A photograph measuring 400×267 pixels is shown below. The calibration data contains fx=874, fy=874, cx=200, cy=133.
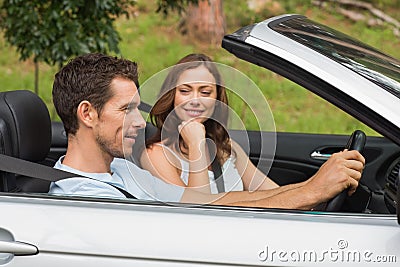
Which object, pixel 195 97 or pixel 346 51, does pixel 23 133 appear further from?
pixel 346 51

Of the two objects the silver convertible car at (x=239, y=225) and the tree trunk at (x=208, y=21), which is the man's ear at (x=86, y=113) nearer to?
the silver convertible car at (x=239, y=225)

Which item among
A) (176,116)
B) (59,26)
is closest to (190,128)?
(176,116)

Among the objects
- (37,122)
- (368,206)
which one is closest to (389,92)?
(368,206)

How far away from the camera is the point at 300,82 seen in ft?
8.00

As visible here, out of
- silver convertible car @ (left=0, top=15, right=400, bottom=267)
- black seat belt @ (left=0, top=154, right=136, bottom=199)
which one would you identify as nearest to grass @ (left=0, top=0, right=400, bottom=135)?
black seat belt @ (left=0, top=154, right=136, bottom=199)

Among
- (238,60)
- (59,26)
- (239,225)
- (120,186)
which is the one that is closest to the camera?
(239,225)

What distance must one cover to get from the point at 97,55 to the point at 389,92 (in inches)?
45.7

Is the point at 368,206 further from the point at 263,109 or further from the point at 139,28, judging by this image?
the point at 139,28

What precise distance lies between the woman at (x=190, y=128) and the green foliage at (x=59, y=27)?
2.46 meters

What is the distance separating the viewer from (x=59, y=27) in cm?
531

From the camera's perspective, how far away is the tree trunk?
33.2 feet

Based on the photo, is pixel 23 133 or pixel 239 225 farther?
pixel 23 133

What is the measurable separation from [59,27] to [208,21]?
4.98m

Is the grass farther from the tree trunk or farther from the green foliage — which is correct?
the green foliage
